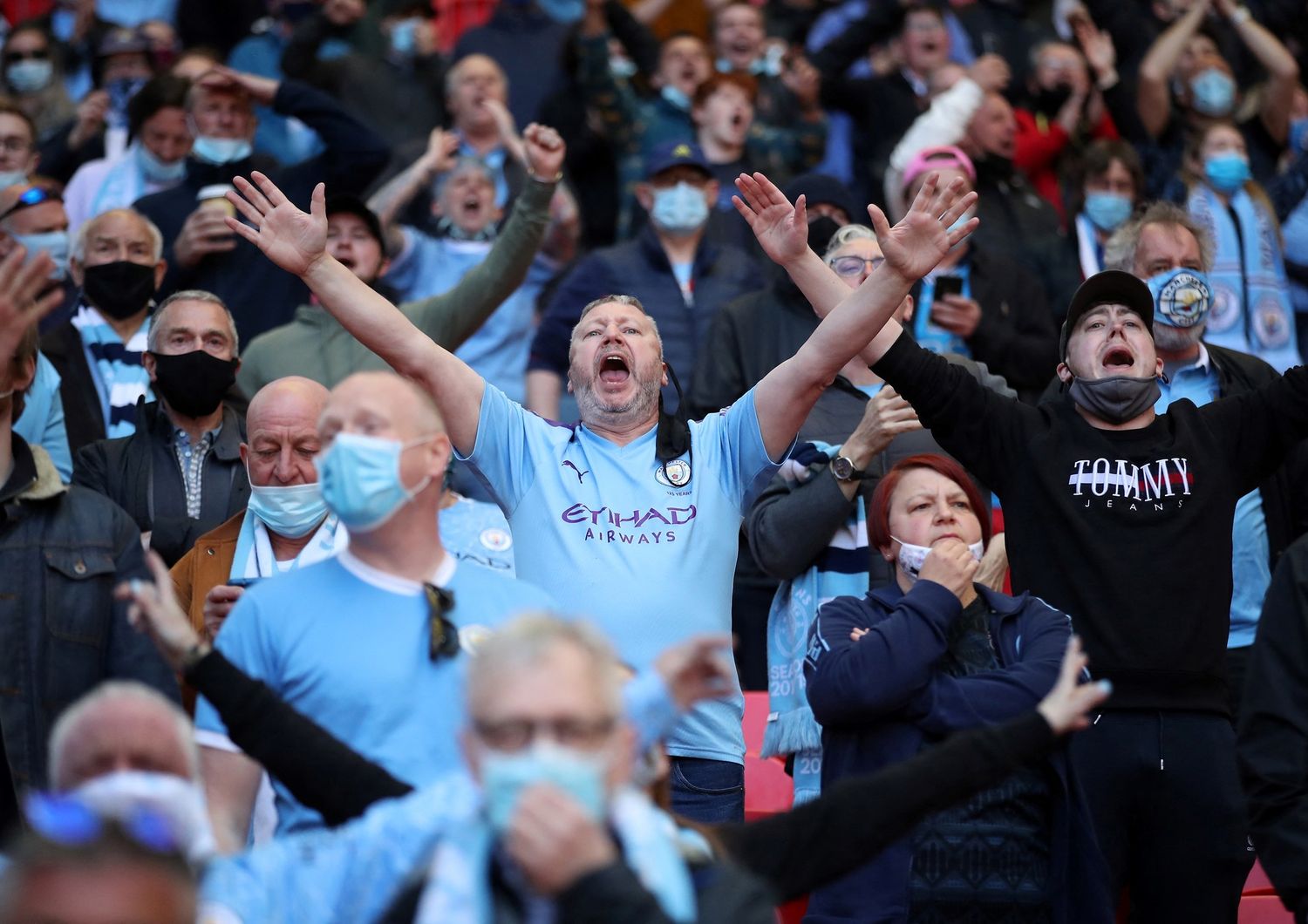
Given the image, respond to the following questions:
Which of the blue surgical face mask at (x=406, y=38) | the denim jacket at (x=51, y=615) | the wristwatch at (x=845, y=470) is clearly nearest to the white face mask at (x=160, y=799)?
the denim jacket at (x=51, y=615)

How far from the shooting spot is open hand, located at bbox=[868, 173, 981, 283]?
512cm

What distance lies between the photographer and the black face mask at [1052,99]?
10.7 metres

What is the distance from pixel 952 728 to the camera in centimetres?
499

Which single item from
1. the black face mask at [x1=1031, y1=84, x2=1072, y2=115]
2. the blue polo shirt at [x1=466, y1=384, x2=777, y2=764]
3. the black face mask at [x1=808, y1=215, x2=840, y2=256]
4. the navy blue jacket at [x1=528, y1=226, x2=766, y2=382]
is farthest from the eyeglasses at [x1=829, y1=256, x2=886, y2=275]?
the black face mask at [x1=1031, y1=84, x2=1072, y2=115]

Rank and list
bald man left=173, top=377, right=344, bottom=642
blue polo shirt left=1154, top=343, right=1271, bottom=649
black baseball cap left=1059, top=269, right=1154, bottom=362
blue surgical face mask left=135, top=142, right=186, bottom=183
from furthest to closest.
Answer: blue surgical face mask left=135, top=142, right=186, bottom=183 → blue polo shirt left=1154, top=343, right=1271, bottom=649 → black baseball cap left=1059, top=269, right=1154, bottom=362 → bald man left=173, top=377, right=344, bottom=642

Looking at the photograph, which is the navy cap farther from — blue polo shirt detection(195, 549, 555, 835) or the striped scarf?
blue polo shirt detection(195, 549, 555, 835)

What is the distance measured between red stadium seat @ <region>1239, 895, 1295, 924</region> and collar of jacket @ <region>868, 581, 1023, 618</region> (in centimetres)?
153

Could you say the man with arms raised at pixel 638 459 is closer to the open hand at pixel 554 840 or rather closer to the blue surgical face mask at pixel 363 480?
the blue surgical face mask at pixel 363 480

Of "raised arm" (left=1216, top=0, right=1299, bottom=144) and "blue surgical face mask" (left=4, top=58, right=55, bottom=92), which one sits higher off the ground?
"raised arm" (left=1216, top=0, right=1299, bottom=144)

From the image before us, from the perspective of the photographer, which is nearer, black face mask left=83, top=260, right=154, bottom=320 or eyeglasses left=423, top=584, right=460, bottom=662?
eyeglasses left=423, top=584, right=460, bottom=662

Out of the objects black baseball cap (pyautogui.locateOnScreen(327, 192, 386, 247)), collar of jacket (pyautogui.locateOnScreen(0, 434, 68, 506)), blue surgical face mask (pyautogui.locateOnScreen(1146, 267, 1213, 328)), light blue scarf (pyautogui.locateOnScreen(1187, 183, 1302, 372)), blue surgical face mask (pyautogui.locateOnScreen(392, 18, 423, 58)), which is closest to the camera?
collar of jacket (pyautogui.locateOnScreen(0, 434, 68, 506))

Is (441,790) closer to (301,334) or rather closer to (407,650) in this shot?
(407,650)

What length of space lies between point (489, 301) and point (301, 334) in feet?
2.56

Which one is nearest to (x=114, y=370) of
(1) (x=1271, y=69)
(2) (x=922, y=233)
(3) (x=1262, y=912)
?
(2) (x=922, y=233)
